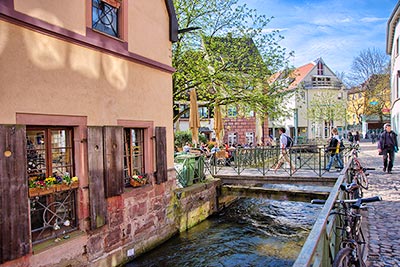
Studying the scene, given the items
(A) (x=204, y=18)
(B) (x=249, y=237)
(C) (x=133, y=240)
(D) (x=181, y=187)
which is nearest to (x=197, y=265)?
(C) (x=133, y=240)

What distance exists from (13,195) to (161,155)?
12.4ft

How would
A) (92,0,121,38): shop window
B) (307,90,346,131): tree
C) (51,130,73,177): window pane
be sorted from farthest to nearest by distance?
(307,90,346,131): tree, (92,0,121,38): shop window, (51,130,73,177): window pane

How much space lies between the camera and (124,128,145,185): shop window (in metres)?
7.07

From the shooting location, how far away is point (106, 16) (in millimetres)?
6363

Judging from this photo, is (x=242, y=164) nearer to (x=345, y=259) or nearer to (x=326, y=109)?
(x=345, y=259)

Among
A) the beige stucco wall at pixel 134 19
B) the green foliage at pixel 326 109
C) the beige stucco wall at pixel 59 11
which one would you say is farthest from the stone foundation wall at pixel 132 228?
the green foliage at pixel 326 109

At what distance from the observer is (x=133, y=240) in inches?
265

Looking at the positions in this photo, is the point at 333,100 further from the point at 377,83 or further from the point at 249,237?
the point at 249,237

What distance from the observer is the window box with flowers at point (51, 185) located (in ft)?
15.5

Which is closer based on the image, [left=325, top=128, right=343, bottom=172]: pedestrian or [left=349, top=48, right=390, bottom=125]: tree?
→ [left=325, top=128, right=343, bottom=172]: pedestrian

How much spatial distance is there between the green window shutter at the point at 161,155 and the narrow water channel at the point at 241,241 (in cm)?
164

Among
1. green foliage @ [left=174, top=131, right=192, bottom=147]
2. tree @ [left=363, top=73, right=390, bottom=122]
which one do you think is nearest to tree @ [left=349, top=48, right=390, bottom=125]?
tree @ [left=363, top=73, right=390, bottom=122]

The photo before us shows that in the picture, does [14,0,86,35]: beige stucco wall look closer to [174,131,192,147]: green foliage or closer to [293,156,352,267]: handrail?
[293,156,352,267]: handrail

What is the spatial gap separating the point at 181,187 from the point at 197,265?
300cm
